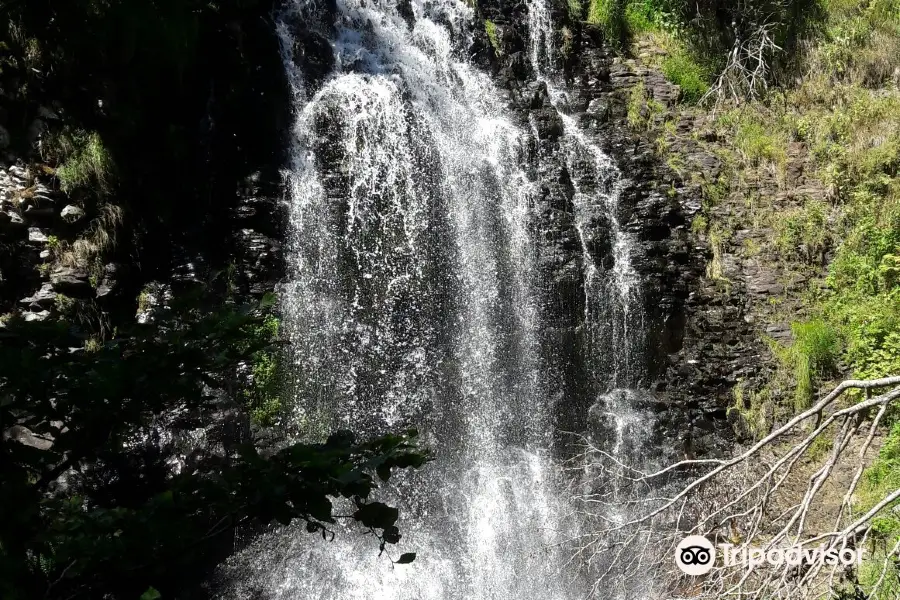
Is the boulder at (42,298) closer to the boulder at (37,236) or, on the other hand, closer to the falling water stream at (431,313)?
the boulder at (37,236)

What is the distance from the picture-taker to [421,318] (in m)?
8.96

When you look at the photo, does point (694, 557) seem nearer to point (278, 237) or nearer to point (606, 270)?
point (606, 270)

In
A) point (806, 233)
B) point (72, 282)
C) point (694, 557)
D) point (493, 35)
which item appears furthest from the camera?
point (493, 35)

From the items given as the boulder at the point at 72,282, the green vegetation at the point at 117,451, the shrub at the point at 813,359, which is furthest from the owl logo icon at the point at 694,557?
the boulder at the point at 72,282

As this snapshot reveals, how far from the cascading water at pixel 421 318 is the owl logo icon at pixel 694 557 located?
13.6ft

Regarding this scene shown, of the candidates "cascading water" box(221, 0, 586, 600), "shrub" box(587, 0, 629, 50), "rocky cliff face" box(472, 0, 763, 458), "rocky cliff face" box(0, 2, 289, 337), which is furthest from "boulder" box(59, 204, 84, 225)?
"shrub" box(587, 0, 629, 50)

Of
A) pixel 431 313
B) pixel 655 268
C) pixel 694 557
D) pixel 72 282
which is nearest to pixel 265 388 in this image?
pixel 431 313

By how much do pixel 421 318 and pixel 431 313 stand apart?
146 mm

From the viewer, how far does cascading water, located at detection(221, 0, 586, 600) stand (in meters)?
7.50

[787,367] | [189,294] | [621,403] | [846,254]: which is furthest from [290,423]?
[846,254]

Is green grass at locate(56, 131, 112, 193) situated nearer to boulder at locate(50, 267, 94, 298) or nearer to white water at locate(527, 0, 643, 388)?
boulder at locate(50, 267, 94, 298)

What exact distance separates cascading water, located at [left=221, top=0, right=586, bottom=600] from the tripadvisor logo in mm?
4174

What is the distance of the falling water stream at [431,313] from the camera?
7.52 metres

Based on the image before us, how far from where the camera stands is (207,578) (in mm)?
7305
